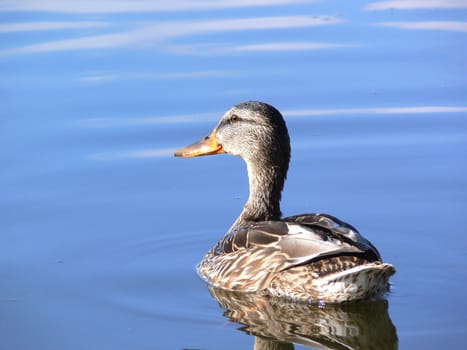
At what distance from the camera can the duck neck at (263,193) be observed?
32.0ft

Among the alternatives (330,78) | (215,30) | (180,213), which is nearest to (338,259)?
(180,213)

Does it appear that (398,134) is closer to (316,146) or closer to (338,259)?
(316,146)

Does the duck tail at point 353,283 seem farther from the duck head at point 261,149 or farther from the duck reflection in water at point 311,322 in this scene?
the duck head at point 261,149

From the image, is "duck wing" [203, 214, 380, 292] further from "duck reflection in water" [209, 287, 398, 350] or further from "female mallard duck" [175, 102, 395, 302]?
"duck reflection in water" [209, 287, 398, 350]

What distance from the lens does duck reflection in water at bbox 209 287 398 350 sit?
7859 mm

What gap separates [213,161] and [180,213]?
5.19 feet

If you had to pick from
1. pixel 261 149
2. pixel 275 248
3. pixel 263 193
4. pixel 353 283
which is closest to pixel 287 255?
pixel 275 248

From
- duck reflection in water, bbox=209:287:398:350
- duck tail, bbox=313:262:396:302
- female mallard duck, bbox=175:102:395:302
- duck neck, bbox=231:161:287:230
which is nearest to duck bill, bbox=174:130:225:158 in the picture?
female mallard duck, bbox=175:102:395:302

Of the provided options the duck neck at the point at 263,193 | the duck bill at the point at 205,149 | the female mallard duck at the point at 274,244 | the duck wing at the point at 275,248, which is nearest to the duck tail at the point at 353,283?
the female mallard duck at the point at 274,244

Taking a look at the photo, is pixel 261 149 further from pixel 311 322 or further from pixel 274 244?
pixel 311 322

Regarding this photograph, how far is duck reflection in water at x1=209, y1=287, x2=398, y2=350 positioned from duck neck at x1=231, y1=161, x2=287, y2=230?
40.8 inches

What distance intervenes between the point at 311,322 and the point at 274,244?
800mm

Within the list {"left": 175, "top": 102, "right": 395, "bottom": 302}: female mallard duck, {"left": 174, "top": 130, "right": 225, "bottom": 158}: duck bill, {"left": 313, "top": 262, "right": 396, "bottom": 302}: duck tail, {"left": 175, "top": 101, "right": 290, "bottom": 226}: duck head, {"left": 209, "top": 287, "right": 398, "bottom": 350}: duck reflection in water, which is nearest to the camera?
{"left": 209, "top": 287, "right": 398, "bottom": 350}: duck reflection in water

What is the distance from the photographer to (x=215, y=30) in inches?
635
